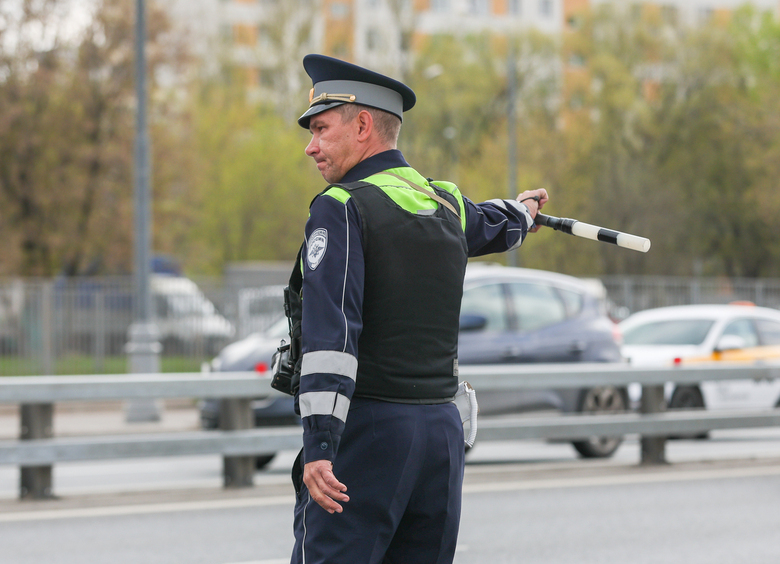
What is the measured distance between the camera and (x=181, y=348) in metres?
19.0

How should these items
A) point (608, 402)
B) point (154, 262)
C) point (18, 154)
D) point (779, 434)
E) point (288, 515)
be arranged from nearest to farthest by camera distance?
point (288, 515) → point (608, 402) → point (779, 434) → point (18, 154) → point (154, 262)

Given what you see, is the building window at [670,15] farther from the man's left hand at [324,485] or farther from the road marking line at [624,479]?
the man's left hand at [324,485]

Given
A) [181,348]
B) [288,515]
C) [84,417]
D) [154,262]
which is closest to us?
[288,515]

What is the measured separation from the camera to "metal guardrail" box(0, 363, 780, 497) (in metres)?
7.44

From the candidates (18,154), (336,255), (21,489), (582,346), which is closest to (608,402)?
(582,346)

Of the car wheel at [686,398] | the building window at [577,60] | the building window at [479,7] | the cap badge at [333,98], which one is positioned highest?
the building window at [479,7]

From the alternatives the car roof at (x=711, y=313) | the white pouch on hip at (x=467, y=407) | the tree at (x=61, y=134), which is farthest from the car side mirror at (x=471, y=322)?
the tree at (x=61, y=134)

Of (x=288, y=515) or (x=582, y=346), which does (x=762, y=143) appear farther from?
(x=288, y=515)

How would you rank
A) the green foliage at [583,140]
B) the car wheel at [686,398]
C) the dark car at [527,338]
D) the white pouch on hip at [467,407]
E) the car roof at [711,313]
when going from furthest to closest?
the green foliage at [583,140]
the car roof at [711,313]
the car wheel at [686,398]
the dark car at [527,338]
the white pouch on hip at [467,407]

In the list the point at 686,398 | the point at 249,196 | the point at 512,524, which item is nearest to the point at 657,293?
the point at 686,398

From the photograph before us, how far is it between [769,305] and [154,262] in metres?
20.7

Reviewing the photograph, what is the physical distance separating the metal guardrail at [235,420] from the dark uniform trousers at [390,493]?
4781 millimetres

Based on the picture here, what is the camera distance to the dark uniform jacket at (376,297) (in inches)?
112

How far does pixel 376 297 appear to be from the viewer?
Answer: 9.78 feet
